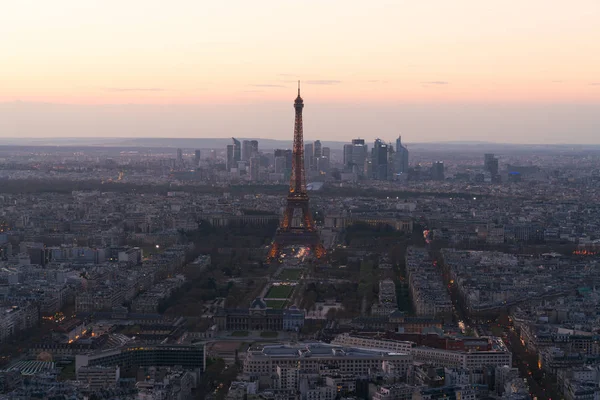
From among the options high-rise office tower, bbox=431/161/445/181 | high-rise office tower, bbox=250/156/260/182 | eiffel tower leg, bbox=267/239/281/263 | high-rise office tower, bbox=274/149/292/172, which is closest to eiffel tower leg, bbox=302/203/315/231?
eiffel tower leg, bbox=267/239/281/263

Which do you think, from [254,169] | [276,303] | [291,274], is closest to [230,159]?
[254,169]

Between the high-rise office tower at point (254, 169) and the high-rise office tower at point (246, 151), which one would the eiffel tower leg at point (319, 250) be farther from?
the high-rise office tower at point (246, 151)

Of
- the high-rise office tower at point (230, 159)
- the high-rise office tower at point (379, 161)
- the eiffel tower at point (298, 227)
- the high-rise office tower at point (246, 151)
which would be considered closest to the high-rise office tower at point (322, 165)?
the high-rise office tower at point (379, 161)

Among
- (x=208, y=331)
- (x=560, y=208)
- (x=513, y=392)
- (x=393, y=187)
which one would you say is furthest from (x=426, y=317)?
(x=393, y=187)

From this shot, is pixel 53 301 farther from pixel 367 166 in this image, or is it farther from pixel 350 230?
pixel 367 166

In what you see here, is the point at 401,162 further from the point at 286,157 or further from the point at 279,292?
the point at 279,292

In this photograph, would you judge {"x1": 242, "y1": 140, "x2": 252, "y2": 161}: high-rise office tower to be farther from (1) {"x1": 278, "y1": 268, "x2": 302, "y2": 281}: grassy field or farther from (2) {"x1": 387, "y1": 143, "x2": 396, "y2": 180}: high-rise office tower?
(1) {"x1": 278, "y1": 268, "x2": 302, "y2": 281}: grassy field
